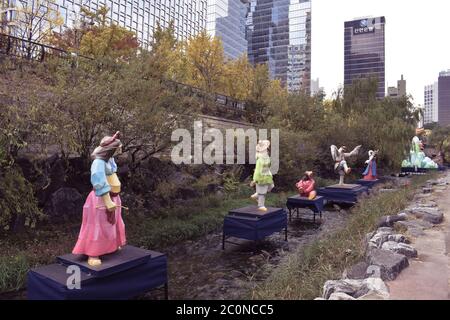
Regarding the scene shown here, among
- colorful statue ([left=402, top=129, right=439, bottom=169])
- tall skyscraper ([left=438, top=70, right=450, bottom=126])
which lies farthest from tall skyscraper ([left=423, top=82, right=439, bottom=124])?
colorful statue ([left=402, top=129, right=439, bottom=169])

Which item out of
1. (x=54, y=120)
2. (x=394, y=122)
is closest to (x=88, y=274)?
(x=54, y=120)

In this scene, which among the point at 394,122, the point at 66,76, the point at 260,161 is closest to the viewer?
the point at 66,76

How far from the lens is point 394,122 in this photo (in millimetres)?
20547

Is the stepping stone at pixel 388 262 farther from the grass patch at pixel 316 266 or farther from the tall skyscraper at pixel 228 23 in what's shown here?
the tall skyscraper at pixel 228 23

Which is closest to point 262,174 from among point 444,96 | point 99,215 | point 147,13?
point 99,215

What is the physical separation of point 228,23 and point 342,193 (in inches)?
2803

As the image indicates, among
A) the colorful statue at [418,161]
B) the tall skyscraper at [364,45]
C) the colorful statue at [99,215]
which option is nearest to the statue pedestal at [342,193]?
the colorful statue at [99,215]

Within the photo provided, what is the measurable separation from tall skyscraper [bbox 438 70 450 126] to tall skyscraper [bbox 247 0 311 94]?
45.2m

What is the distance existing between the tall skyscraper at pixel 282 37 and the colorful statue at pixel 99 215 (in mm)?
79227

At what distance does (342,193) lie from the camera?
13617 mm

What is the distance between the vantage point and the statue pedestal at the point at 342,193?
13453 mm

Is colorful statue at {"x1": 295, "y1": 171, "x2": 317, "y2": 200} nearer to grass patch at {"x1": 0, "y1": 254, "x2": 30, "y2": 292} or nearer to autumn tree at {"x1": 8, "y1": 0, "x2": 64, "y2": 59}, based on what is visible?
grass patch at {"x1": 0, "y1": 254, "x2": 30, "y2": 292}
